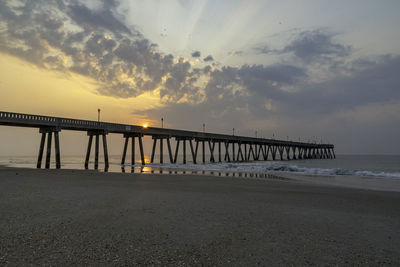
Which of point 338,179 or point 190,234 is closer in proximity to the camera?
point 190,234

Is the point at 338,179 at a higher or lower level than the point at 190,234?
lower

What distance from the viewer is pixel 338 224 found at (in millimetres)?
5684

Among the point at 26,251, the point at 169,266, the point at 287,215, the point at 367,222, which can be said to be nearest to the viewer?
the point at 169,266

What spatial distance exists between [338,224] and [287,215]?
1243mm

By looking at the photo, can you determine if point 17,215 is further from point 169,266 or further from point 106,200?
point 169,266

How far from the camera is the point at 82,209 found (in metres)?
6.50

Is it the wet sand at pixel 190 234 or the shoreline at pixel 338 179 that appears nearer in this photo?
the wet sand at pixel 190 234

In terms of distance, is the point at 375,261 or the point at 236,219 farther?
the point at 236,219

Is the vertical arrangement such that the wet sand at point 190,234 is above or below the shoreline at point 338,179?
above

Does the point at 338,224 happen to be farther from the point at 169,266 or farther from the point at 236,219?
the point at 169,266

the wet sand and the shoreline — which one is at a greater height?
the wet sand

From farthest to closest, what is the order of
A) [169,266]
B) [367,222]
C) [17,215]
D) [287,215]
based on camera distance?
[287,215] < [367,222] < [17,215] < [169,266]

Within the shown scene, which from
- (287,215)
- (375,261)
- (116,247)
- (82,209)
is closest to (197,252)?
(116,247)

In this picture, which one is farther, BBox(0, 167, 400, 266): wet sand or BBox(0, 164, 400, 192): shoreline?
BBox(0, 164, 400, 192): shoreline
